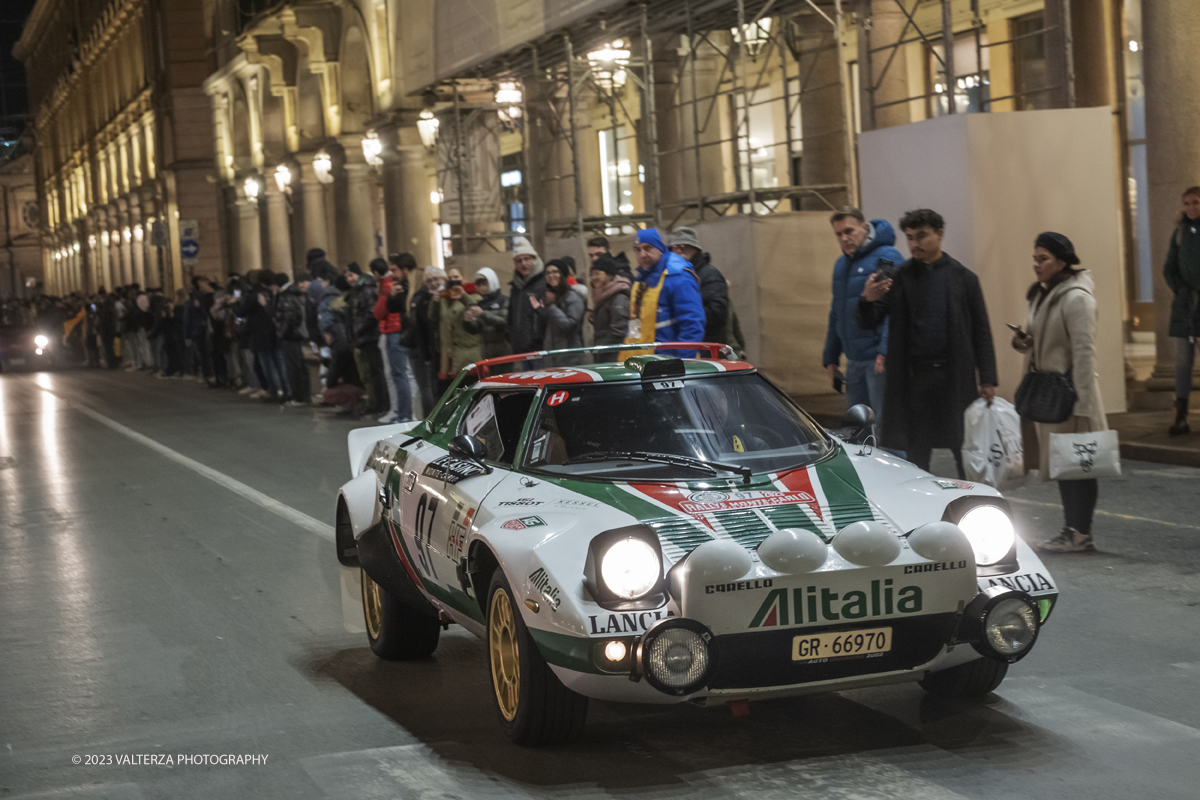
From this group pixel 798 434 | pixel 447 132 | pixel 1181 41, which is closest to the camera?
pixel 798 434

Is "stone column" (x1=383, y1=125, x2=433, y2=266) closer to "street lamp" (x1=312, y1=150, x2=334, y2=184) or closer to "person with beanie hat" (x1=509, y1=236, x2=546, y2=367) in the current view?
"street lamp" (x1=312, y1=150, x2=334, y2=184)

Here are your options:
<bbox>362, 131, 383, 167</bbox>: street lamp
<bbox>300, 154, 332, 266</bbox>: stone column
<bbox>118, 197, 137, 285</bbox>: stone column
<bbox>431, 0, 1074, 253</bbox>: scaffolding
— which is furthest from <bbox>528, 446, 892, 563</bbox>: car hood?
<bbox>118, 197, 137, 285</bbox>: stone column

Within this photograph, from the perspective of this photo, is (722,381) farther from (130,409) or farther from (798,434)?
(130,409)

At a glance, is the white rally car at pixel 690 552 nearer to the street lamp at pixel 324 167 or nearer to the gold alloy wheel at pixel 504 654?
the gold alloy wheel at pixel 504 654

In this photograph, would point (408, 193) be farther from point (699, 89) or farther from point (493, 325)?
point (493, 325)

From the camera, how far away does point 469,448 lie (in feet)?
19.3

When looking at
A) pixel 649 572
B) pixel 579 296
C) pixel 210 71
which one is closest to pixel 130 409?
pixel 579 296

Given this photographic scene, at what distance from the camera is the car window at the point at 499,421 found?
19.9 feet

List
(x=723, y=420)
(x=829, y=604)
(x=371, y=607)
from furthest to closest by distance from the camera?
(x=371, y=607)
(x=723, y=420)
(x=829, y=604)

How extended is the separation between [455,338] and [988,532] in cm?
1081

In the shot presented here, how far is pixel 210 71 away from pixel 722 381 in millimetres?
54544

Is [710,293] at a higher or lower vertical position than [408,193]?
lower

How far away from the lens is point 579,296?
565 inches

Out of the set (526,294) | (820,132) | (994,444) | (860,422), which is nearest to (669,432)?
(860,422)
